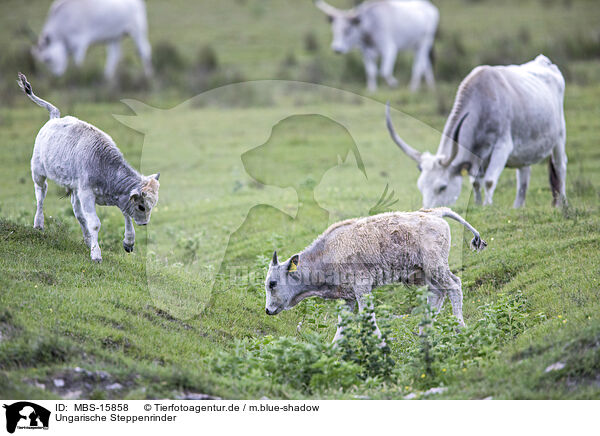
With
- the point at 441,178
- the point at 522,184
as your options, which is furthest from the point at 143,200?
the point at 522,184

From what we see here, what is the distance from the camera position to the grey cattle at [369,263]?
8.09 m

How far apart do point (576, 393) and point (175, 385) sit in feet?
11.0

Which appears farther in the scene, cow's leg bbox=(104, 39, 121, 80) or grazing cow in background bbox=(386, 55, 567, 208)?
cow's leg bbox=(104, 39, 121, 80)

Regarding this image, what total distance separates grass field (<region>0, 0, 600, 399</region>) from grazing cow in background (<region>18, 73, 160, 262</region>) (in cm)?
65

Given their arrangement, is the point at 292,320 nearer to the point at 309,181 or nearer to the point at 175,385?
the point at 175,385

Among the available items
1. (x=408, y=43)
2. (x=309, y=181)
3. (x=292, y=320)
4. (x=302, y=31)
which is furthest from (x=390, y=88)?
(x=292, y=320)

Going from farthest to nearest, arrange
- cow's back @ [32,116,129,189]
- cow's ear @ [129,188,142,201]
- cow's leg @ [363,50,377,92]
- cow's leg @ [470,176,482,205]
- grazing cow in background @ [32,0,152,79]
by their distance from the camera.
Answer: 1. grazing cow in background @ [32,0,152,79]
2. cow's leg @ [363,50,377,92]
3. cow's leg @ [470,176,482,205]
4. cow's back @ [32,116,129,189]
5. cow's ear @ [129,188,142,201]

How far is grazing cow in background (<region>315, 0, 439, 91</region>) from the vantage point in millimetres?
25125

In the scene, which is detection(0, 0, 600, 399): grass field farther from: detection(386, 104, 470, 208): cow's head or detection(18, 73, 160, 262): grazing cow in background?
detection(18, 73, 160, 262): grazing cow in background

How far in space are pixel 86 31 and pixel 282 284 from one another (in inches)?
806

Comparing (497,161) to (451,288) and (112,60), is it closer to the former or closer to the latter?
(451,288)

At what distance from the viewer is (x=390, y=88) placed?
79.8ft

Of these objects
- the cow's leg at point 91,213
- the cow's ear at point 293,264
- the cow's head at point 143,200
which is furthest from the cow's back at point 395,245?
the cow's leg at point 91,213

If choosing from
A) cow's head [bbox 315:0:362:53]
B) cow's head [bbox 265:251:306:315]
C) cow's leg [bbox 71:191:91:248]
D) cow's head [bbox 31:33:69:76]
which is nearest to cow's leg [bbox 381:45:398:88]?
cow's head [bbox 315:0:362:53]
